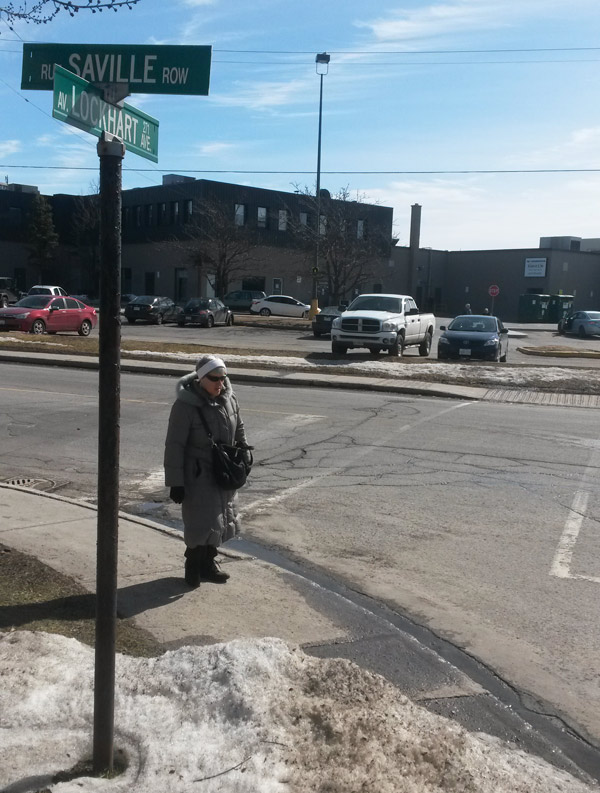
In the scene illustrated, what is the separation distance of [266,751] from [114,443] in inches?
57.6

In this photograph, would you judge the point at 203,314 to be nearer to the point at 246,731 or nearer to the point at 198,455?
the point at 198,455

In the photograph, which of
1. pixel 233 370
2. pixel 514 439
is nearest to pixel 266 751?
pixel 514 439

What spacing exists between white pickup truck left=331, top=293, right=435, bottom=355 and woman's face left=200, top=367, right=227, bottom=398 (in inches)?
736

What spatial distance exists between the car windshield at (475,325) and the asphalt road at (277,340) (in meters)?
1.75

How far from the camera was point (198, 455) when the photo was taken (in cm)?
600

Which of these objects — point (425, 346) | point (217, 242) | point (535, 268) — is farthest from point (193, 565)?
point (535, 268)

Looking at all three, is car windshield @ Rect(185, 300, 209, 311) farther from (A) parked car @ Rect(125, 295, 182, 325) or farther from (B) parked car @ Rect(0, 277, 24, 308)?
(B) parked car @ Rect(0, 277, 24, 308)

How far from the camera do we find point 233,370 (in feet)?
67.5

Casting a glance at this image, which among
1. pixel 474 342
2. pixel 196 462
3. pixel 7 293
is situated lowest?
pixel 196 462

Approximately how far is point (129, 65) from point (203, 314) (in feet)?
130

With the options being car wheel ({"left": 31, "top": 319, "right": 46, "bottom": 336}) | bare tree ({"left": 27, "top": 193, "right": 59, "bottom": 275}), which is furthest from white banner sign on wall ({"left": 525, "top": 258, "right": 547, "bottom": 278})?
car wheel ({"left": 31, "top": 319, "right": 46, "bottom": 336})

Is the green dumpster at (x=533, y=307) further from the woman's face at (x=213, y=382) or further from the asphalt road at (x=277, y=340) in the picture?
the woman's face at (x=213, y=382)

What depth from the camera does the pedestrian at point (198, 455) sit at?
233 inches

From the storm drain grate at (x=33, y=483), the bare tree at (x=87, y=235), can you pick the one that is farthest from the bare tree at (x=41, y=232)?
the storm drain grate at (x=33, y=483)
